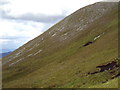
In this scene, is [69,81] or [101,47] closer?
[69,81]

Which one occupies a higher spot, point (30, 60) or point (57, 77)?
point (30, 60)

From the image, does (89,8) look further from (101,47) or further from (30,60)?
(101,47)

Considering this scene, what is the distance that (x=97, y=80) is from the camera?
5228cm

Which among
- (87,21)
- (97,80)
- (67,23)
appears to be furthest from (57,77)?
(67,23)

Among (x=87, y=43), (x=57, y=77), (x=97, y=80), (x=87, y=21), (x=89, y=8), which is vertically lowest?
(x=97, y=80)

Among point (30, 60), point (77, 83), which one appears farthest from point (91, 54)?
point (30, 60)

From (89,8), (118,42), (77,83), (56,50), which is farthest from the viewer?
(89,8)

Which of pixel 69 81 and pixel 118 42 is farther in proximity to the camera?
pixel 118 42

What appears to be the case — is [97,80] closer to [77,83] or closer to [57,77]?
[77,83]

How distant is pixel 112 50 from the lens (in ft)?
227

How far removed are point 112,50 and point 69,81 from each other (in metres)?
17.8

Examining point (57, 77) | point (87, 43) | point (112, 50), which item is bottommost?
point (57, 77)

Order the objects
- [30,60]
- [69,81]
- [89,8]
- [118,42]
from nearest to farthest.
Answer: [69,81], [118,42], [30,60], [89,8]

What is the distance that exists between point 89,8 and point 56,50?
48.0 m
